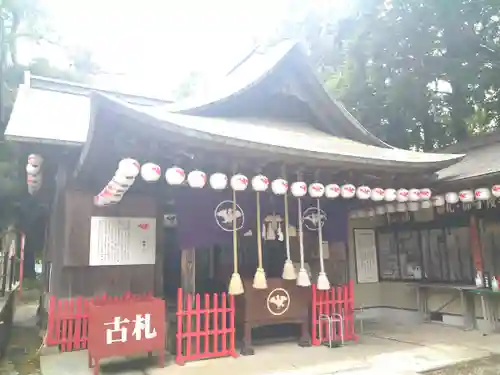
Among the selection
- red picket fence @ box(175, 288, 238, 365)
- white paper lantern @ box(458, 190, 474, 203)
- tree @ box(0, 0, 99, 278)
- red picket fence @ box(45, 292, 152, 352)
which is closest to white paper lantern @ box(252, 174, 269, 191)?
red picket fence @ box(175, 288, 238, 365)

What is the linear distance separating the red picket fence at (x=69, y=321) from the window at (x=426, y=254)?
6.46m

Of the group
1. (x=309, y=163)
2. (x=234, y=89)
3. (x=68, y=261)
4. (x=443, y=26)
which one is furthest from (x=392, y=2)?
(x=68, y=261)

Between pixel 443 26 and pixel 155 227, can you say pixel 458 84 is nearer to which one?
pixel 443 26

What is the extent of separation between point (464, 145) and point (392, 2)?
5.86 m

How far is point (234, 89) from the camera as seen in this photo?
884 cm

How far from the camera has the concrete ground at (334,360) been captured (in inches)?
230

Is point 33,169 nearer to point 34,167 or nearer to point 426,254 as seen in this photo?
point 34,167

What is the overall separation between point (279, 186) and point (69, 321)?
4.03 m

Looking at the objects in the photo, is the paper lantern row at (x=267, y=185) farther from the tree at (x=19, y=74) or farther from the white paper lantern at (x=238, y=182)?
the tree at (x=19, y=74)

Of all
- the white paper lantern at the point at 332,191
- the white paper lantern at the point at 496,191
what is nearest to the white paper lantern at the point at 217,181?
the white paper lantern at the point at 332,191

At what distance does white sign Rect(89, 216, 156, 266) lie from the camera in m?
6.91

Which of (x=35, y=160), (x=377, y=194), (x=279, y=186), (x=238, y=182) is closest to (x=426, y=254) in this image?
(x=377, y=194)

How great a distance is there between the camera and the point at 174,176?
18.8 ft

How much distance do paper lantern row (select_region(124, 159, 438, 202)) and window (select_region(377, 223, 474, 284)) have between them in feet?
6.84
